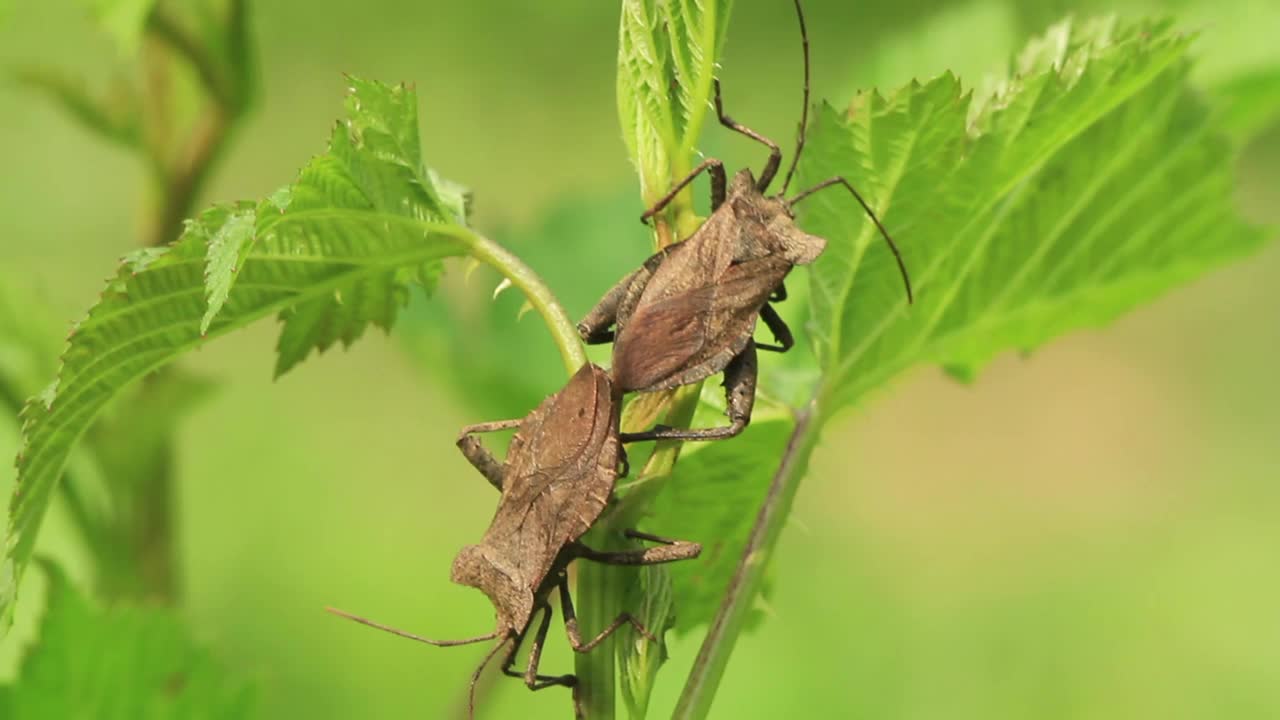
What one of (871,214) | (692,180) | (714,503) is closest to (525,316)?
(714,503)

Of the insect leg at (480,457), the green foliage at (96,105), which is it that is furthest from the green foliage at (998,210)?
the green foliage at (96,105)

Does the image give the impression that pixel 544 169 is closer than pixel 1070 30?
No

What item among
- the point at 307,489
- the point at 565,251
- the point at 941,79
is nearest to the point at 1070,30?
the point at 941,79

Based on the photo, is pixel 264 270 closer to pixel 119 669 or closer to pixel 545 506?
pixel 545 506

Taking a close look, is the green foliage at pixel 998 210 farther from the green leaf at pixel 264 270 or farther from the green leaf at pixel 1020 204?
the green leaf at pixel 264 270

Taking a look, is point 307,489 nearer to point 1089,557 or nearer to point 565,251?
point 565,251

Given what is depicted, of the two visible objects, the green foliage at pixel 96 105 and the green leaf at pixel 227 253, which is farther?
the green foliage at pixel 96 105
